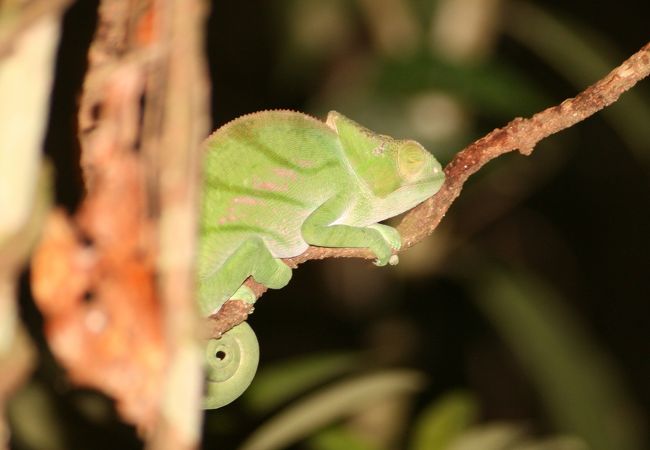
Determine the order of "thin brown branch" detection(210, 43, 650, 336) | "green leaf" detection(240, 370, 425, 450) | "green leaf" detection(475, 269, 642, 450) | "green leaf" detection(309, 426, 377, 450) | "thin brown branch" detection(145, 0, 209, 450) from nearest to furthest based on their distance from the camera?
"thin brown branch" detection(145, 0, 209, 450)
"thin brown branch" detection(210, 43, 650, 336)
"green leaf" detection(240, 370, 425, 450)
"green leaf" detection(309, 426, 377, 450)
"green leaf" detection(475, 269, 642, 450)

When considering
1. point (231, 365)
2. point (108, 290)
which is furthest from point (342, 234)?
point (108, 290)

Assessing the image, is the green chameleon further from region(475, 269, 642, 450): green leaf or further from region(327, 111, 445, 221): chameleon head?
region(475, 269, 642, 450): green leaf

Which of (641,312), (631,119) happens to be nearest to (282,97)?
(631,119)

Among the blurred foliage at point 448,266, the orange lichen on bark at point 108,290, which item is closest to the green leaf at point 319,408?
the blurred foliage at point 448,266

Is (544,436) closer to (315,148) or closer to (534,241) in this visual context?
(534,241)

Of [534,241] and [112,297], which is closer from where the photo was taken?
[112,297]

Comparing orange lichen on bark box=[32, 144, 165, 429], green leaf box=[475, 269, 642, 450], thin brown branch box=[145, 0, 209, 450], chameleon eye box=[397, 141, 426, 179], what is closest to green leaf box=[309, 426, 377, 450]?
green leaf box=[475, 269, 642, 450]
